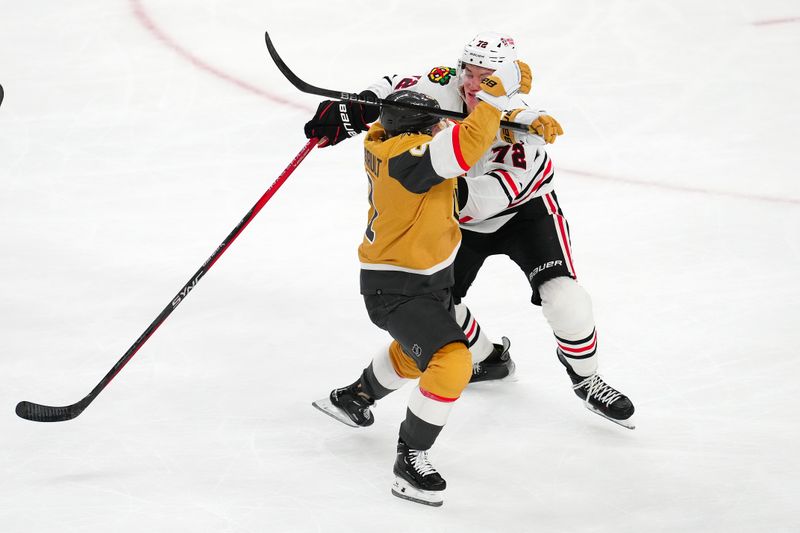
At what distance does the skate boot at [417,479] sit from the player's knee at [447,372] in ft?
0.68

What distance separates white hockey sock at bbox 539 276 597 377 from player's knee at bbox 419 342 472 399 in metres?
0.51

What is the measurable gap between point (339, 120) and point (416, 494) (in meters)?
1.06

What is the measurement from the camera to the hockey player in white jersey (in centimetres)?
305

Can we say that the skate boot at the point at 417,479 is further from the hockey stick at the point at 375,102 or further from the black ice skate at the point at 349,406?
the hockey stick at the point at 375,102

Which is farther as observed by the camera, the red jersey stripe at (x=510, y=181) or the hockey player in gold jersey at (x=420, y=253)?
the red jersey stripe at (x=510, y=181)

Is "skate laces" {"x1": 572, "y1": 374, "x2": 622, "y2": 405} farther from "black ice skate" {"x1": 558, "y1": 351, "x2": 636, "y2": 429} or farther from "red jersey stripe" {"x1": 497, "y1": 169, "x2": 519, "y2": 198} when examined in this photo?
"red jersey stripe" {"x1": 497, "y1": 169, "x2": 519, "y2": 198}

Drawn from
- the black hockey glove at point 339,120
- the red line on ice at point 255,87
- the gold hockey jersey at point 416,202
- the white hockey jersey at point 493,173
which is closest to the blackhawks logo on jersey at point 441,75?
the white hockey jersey at point 493,173

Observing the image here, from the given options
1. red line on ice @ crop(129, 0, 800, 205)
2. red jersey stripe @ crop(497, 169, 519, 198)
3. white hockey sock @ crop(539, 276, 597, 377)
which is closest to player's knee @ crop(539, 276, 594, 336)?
white hockey sock @ crop(539, 276, 597, 377)

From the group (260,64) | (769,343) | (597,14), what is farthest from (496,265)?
(597,14)

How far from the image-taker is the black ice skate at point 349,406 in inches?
125

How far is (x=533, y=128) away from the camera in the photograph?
9.57 feet

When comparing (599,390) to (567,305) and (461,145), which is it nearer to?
(567,305)

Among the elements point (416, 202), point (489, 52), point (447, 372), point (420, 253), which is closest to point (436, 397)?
point (447, 372)

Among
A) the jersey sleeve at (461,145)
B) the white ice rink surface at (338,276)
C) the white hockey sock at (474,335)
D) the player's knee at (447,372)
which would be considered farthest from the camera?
the white hockey sock at (474,335)
